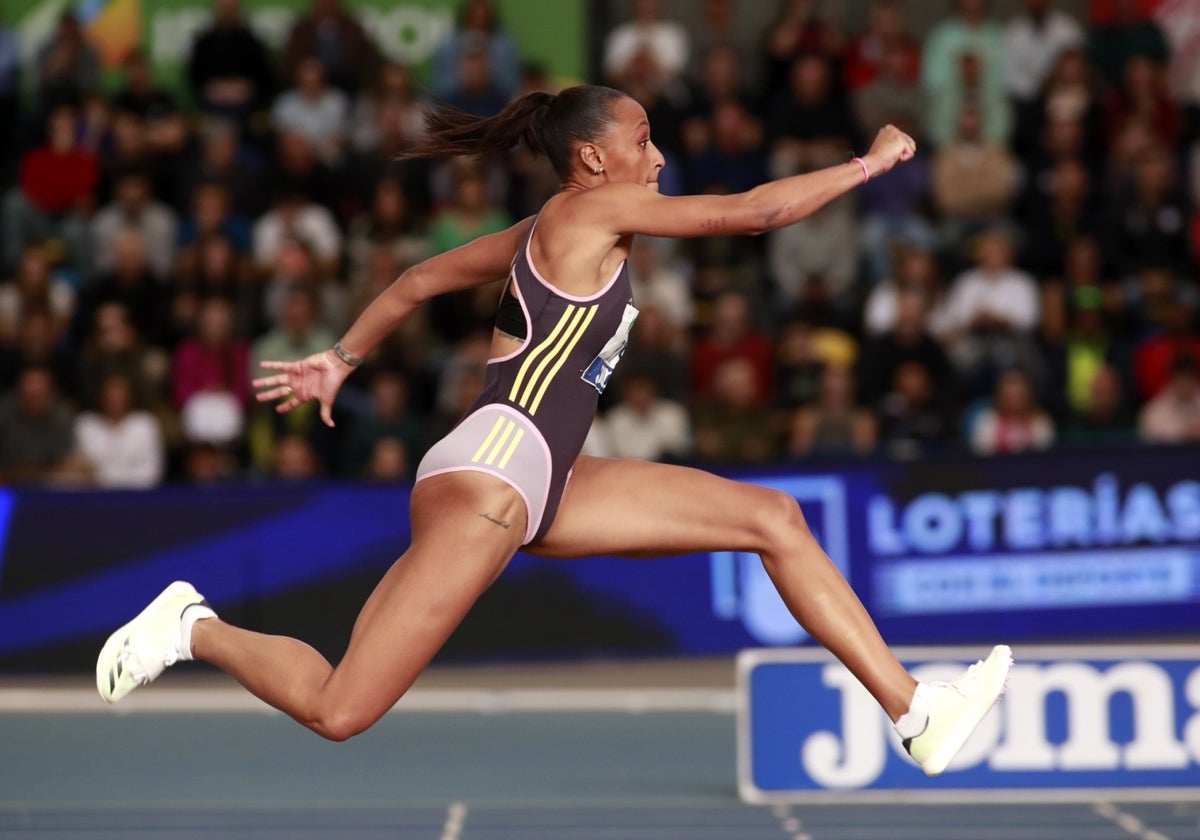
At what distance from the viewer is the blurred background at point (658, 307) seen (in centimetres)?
1114

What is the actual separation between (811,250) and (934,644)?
3613mm

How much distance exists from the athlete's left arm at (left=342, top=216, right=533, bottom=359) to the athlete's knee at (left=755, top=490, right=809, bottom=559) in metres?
0.99

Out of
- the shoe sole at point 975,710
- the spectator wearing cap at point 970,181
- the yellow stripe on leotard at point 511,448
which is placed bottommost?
the shoe sole at point 975,710

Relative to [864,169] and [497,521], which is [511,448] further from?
[864,169]

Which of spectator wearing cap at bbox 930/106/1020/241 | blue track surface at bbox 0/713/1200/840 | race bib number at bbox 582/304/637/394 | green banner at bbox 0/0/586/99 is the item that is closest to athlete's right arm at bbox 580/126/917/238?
race bib number at bbox 582/304/637/394

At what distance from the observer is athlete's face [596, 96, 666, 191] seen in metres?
5.27

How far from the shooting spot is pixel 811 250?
45.3 feet

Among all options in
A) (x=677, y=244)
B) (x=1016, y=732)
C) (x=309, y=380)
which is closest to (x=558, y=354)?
(x=309, y=380)

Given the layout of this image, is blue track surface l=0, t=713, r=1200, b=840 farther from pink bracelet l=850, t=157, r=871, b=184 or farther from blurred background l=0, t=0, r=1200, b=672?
pink bracelet l=850, t=157, r=871, b=184

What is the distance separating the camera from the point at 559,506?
531 centimetres

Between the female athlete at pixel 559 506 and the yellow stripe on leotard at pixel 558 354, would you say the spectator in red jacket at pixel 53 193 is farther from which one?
the yellow stripe on leotard at pixel 558 354

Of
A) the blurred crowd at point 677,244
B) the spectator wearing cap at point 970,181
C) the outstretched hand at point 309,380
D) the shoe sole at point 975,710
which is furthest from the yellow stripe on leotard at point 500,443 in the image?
the spectator wearing cap at point 970,181

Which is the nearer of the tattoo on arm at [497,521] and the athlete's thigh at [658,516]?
the tattoo on arm at [497,521]

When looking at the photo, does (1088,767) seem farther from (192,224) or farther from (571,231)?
(192,224)
